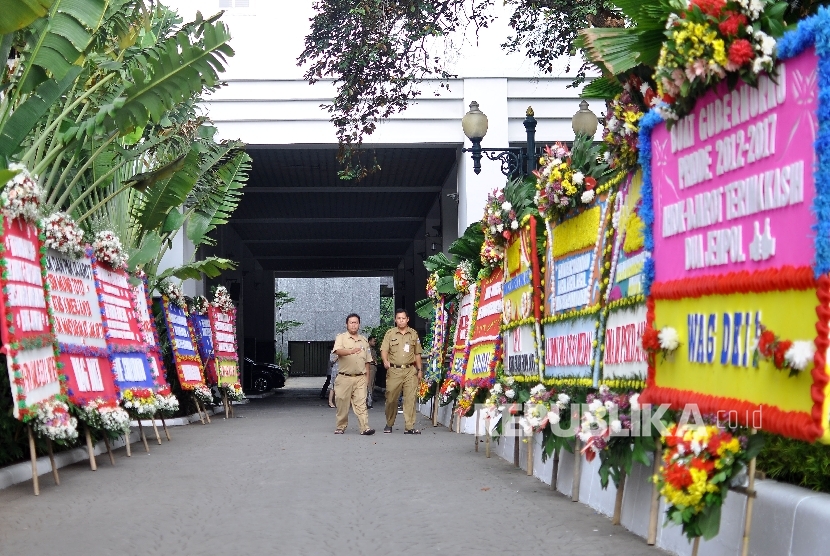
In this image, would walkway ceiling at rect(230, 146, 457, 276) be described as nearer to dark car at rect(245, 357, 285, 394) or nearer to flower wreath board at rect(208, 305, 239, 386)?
flower wreath board at rect(208, 305, 239, 386)

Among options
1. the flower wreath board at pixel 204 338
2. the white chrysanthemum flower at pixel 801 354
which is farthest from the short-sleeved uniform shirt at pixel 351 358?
the white chrysanthemum flower at pixel 801 354

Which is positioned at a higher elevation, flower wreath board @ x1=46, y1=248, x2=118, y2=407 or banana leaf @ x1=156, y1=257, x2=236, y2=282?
banana leaf @ x1=156, y1=257, x2=236, y2=282

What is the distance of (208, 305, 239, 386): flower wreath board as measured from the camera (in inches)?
980

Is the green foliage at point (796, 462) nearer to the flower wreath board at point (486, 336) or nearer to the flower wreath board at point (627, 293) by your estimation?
the flower wreath board at point (627, 293)

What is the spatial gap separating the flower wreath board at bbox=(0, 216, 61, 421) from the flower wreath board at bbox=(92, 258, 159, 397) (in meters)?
2.48

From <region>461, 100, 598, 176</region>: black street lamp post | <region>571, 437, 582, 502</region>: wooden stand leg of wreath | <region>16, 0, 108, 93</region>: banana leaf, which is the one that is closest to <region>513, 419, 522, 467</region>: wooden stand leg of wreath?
<region>571, 437, 582, 502</region>: wooden stand leg of wreath

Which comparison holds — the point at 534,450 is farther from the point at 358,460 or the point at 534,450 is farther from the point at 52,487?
the point at 52,487

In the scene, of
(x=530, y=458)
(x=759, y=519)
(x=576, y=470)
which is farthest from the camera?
(x=530, y=458)

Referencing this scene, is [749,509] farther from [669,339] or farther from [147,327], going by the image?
[147,327]

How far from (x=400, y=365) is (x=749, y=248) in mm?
14737

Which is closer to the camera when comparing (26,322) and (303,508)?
(303,508)

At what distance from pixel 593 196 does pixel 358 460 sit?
227 inches

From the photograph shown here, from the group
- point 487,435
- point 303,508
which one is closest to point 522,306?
point 487,435

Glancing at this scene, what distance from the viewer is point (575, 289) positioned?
9891 millimetres
